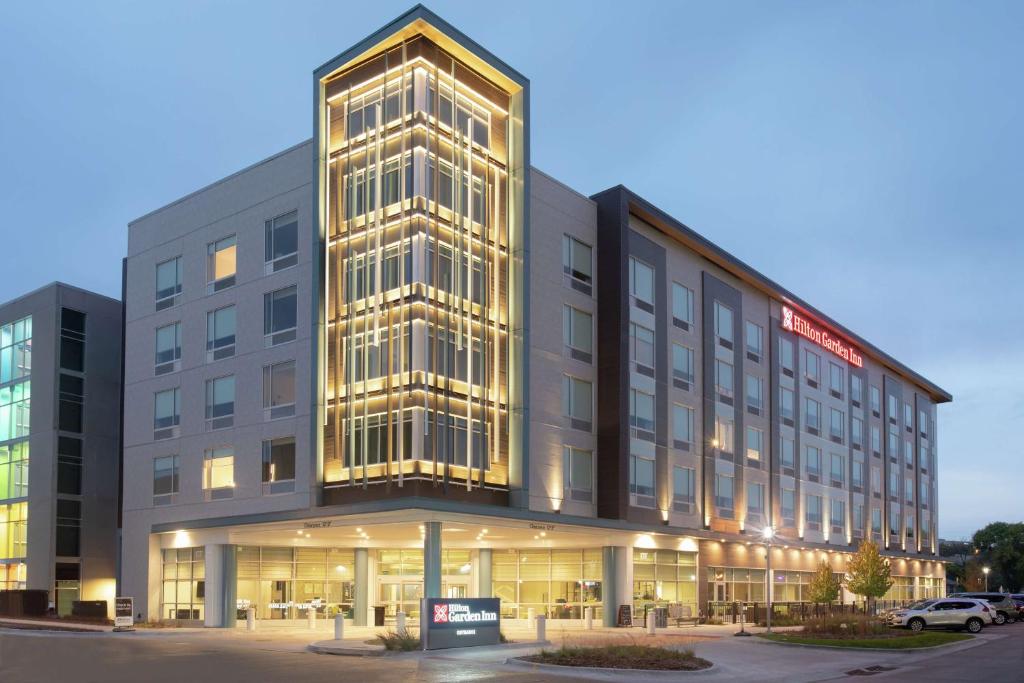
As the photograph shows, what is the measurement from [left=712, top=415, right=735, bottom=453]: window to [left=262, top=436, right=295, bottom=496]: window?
990 inches

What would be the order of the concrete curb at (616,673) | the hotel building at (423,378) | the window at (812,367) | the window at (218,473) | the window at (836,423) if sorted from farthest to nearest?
the window at (836,423)
the window at (812,367)
the window at (218,473)
the hotel building at (423,378)
the concrete curb at (616,673)

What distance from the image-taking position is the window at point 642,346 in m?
53.0

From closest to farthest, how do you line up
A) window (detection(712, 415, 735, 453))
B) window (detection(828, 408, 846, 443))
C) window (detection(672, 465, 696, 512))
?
window (detection(672, 465, 696, 512)) → window (detection(712, 415, 735, 453)) → window (detection(828, 408, 846, 443))

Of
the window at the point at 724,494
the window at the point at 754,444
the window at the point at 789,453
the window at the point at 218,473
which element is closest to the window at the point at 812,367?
the window at the point at 789,453

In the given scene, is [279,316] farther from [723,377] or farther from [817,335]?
[817,335]

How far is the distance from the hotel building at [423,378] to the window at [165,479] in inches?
6.1

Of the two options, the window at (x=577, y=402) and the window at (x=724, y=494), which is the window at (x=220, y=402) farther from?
the window at (x=724, y=494)

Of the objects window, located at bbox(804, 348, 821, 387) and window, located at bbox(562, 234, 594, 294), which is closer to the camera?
window, located at bbox(562, 234, 594, 294)

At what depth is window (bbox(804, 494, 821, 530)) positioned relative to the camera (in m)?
71.6

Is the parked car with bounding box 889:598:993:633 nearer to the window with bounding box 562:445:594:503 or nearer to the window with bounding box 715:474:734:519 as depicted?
the window with bounding box 715:474:734:519

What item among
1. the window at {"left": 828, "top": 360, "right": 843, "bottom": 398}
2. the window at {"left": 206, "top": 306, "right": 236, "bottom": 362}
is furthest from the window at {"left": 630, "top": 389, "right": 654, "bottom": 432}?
the window at {"left": 828, "top": 360, "right": 843, "bottom": 398}

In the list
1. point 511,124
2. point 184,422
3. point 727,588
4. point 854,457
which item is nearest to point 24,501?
point 184,422

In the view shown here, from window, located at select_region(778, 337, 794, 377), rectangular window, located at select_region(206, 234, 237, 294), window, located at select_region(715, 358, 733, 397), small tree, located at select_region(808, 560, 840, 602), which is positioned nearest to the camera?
rectangular window, located at select_region(206, 234, 237, 294)

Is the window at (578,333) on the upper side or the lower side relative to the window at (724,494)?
upper
